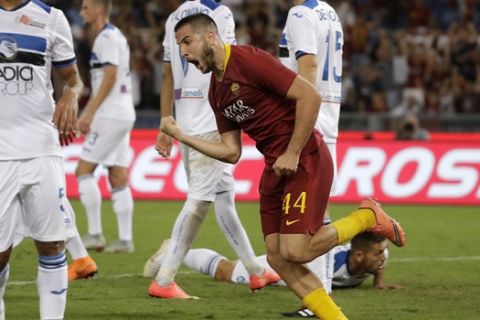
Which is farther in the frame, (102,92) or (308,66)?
(102,92)

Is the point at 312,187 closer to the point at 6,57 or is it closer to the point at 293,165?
the point at 293,165

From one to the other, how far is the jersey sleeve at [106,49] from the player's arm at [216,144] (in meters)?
4.72

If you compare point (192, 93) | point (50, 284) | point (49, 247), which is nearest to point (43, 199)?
point (49, 247)

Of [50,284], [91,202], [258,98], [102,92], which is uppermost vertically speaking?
[258,98]

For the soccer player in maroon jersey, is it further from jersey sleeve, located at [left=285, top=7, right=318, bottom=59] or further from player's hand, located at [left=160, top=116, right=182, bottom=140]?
jersey sleeve, located at [left=285, top=7, right=318, bottom=59]

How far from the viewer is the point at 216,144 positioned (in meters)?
7.27

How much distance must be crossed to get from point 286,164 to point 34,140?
5.11ft

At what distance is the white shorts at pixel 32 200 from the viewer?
22.6 feet

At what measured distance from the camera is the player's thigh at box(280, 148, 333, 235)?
7.08m

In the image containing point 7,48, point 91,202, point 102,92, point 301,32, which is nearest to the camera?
point 7,48

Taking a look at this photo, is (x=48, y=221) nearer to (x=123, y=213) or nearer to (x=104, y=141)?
(x=123, y=213)

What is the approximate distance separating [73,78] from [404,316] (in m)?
2.92

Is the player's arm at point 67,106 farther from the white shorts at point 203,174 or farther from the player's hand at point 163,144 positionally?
the white shorts at point 203,174

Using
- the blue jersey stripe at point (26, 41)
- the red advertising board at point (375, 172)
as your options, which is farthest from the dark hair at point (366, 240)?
the red advertising board at point (375, 172)
